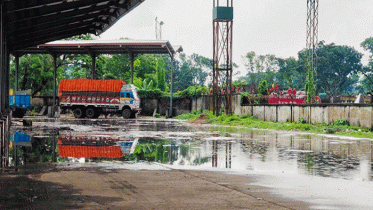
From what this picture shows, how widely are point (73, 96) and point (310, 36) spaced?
90.6 ft

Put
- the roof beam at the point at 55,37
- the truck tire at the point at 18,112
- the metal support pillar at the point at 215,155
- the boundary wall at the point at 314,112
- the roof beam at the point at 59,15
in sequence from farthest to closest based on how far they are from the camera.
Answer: the truck tire at the point at 18,112
the roof beam at the point at 55,37
the boundary wall at the point at 314,112
the roof beam at the point at 59,15
the metal support pillar at the point at 215,155

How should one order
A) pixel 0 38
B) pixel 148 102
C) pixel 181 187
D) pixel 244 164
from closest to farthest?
pixel 181 187, pixel 244 164, pixel 0 38, pixel 148 102

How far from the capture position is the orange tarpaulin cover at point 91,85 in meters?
43.6

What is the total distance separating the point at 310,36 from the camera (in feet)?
182

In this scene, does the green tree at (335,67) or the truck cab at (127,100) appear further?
the green tree at (335,67)

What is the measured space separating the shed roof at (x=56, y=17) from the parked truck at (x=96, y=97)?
16968 mm

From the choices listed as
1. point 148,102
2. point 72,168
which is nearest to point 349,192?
point 72,168

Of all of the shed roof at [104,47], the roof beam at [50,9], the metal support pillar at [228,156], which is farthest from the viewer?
the shed roof at [104,47]

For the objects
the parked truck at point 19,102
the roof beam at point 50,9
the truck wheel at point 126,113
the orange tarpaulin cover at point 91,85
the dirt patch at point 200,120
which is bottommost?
the dirt patch at point 200,120

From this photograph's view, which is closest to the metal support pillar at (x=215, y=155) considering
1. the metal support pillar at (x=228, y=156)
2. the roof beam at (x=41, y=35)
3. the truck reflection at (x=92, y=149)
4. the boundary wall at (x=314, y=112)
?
the metal support pillar at (x=228, y=156)

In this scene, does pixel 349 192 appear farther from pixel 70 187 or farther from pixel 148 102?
pixel 148 102

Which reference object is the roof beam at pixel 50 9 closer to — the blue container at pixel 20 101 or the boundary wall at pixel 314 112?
the boundary wall at pixel 314 112

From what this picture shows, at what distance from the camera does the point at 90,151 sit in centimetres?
1376

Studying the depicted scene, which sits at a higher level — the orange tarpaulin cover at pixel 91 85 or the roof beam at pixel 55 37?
the roof beam at pixel 55 37
